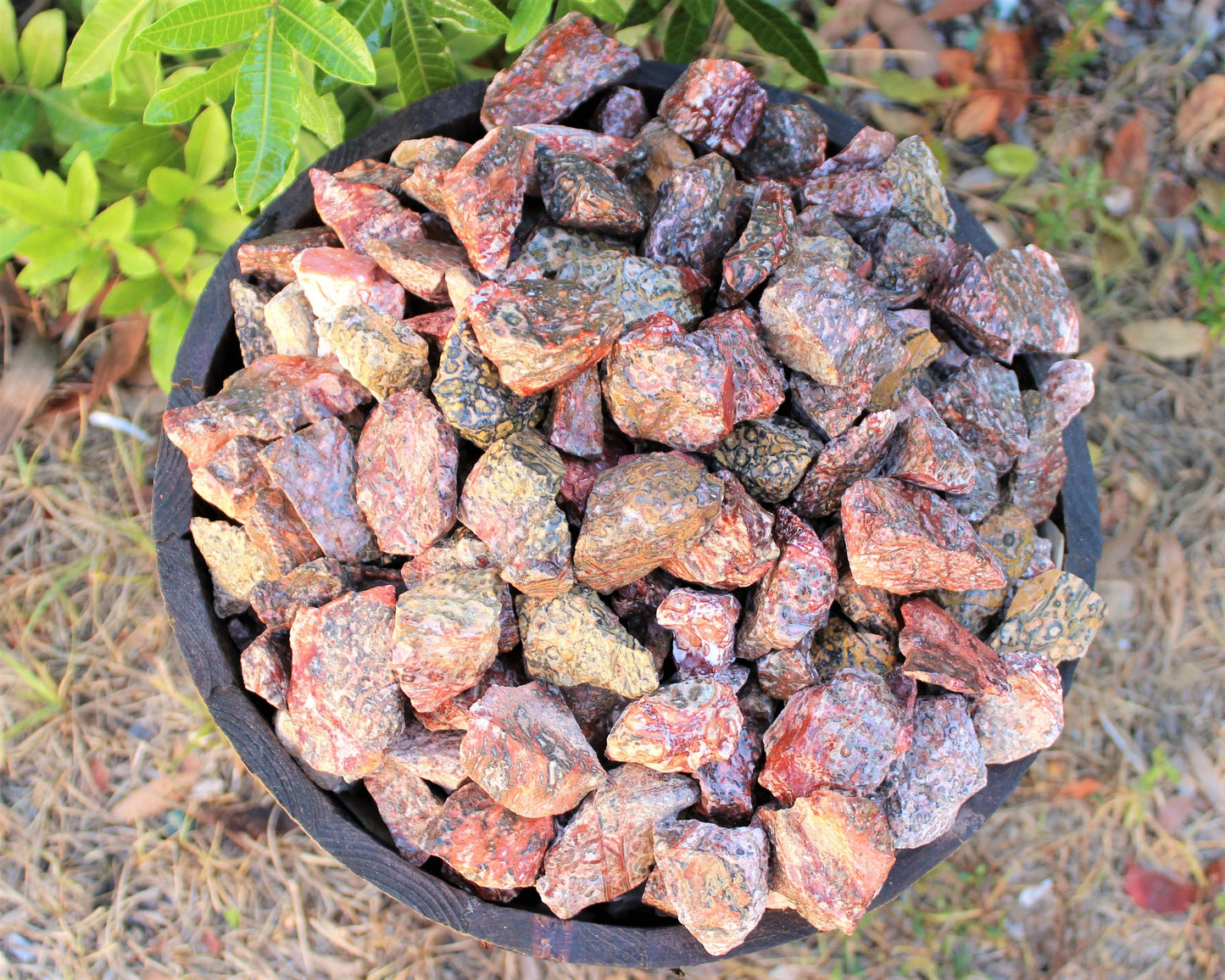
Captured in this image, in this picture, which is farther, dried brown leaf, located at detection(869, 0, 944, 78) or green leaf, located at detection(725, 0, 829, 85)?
dried brown leaf, located at detection(869, 0, 944, 78)

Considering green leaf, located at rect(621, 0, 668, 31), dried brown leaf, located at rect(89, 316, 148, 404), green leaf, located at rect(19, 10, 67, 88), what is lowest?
dried brown leaf, located at rect(89, 316, 148, 404)

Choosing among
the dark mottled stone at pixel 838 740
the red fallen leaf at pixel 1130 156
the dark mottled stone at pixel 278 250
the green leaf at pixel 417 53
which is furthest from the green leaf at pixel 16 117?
the red fallen leaf at pixel 1130 156

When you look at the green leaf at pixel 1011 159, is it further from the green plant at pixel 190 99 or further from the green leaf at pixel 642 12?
the green leaf at pixel 642 12

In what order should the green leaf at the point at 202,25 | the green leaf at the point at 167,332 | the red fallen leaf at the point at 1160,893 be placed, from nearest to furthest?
the green leaf at the point at 202,25
the green leaf at the point at 167,332
the red fallen leaf at the point at 1160,893

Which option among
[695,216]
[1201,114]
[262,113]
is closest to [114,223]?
[262,113]

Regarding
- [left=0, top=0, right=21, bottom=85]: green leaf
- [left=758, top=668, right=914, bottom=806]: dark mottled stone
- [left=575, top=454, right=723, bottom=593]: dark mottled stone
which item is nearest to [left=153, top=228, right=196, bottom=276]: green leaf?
[left=0, top=0, right=21, bottom=85]: green leaf

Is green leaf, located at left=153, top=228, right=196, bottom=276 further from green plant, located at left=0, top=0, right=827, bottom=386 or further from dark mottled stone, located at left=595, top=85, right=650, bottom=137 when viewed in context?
dark mottled stone, located at left=595, top=85, right=650, bottom=137

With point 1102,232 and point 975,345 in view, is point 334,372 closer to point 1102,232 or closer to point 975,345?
point 975,345
